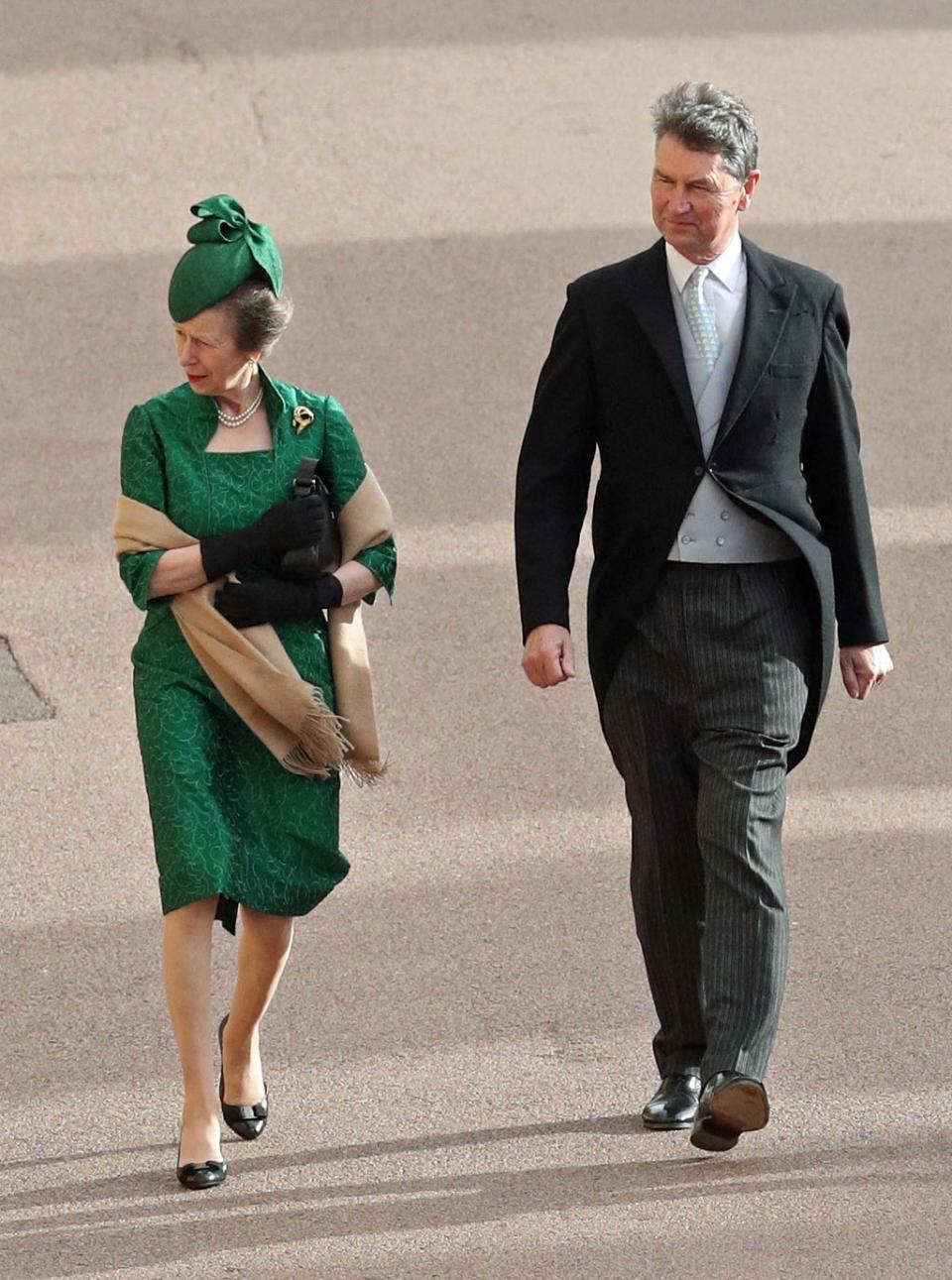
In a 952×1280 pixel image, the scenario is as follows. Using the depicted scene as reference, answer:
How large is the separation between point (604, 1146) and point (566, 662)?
103 cm

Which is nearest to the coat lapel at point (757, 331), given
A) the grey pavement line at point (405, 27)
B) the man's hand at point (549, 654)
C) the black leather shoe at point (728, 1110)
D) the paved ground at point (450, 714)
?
the man's hand at point (549, 654)

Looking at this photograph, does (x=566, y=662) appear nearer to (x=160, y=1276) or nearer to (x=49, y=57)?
(x=160, y=1276)

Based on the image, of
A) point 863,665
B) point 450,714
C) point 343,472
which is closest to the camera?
point 343,472

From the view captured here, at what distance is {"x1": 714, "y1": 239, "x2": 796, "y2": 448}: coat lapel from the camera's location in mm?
4750

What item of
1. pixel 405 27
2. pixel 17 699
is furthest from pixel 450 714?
pixel 405 27

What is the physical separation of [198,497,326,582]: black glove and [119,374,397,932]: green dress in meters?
0.06

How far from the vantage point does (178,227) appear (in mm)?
10445

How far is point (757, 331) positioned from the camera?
477cm

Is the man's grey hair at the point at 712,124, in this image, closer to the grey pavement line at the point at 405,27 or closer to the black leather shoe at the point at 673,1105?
the black leather shoe at the point at 673,1105

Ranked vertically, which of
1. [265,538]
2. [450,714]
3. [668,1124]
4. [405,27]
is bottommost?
[668,1124]

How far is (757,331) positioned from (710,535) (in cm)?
42

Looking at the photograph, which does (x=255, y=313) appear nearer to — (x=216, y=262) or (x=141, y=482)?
(x=216, y=262)

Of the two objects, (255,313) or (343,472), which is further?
(343,472)

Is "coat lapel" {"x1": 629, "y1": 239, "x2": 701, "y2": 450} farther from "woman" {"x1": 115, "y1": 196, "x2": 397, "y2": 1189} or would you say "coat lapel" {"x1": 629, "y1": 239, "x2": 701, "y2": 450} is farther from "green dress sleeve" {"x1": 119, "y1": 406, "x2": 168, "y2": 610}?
"green dress sleeve" {"x1": 119, "y1": 406, "x2": 168, "y2": 610}
